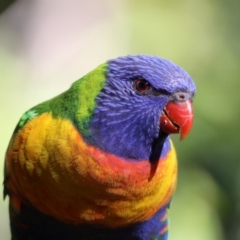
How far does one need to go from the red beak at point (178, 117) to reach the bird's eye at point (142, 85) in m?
0.07

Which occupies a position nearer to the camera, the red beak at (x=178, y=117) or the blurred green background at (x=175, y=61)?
the red beak at (x=178, y=117)

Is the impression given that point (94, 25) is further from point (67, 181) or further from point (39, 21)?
point (67, 181)

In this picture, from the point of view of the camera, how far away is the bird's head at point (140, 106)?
3.95 ft

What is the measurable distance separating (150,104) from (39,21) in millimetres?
1602

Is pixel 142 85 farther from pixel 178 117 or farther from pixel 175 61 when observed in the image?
pixel 175 61

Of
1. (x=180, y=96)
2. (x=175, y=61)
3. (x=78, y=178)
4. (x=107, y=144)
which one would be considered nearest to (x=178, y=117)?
(x=180, y=96)

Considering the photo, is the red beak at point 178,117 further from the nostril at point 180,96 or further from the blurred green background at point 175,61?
the blurred green background at point 175,61

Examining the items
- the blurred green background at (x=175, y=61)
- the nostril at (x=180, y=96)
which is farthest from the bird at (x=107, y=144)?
the blurred green background at (x=175, y=61)

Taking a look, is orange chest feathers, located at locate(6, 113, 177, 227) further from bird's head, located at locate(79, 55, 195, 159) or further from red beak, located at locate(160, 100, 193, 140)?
red beak, located at locate(160, 100, 193, 140)

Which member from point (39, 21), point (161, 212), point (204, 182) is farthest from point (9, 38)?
point (161, 212)

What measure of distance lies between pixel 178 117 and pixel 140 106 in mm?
118

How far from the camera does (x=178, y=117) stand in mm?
1203

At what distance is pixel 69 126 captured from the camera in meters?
1.27

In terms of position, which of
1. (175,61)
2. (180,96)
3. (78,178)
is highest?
(175,61)
